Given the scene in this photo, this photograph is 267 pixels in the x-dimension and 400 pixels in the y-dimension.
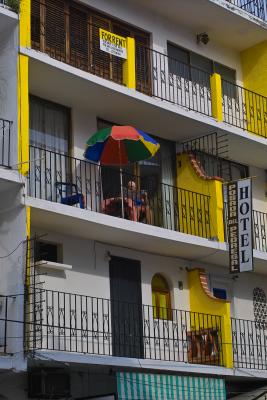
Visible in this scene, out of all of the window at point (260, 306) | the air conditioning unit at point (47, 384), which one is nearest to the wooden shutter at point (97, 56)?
the window at point (260, 306)

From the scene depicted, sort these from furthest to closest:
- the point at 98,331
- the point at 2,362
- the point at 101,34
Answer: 1. the point at 101,34
2. the point at 98,331
3. the point at 2,362

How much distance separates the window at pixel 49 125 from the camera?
65.2 feet

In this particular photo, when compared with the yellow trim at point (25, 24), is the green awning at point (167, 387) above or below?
below

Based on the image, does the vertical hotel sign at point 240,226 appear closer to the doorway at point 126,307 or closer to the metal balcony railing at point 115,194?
the metal balcony railing at point 115,194

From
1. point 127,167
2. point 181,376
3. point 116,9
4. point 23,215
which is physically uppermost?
point 116,9

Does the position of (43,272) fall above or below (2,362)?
above

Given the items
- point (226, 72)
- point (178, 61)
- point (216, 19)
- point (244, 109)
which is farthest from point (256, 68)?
point (178, 61)

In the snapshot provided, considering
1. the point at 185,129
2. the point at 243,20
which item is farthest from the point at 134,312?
the point at 243,20

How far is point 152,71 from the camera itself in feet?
73.4

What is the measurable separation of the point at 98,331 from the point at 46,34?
258 inches

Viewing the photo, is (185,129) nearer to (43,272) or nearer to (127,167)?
(127,167)

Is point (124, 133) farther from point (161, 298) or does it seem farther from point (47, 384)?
point (47, 384)

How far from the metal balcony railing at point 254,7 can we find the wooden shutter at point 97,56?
5142 millimetres

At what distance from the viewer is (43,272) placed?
18656 mm
